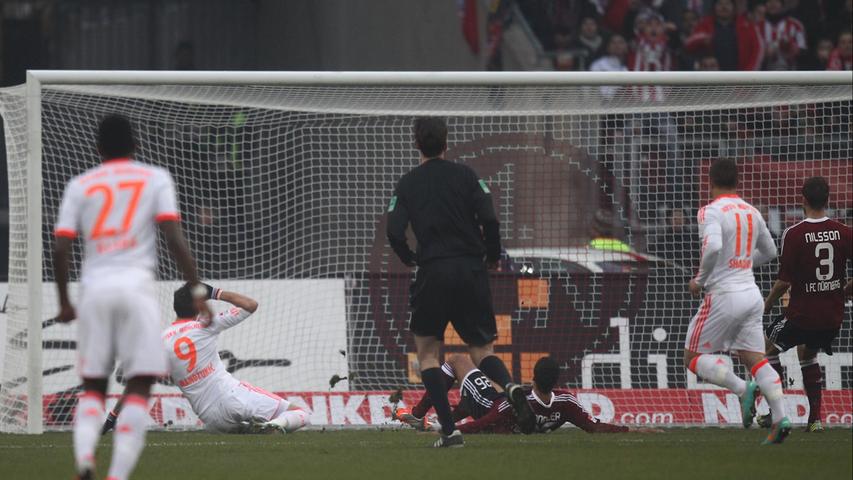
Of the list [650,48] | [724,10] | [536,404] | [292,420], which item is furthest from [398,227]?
[724,10]

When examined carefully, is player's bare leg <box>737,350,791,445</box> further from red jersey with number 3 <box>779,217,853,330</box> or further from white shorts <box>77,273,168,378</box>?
white shorts <box>77,273,168,378</box>

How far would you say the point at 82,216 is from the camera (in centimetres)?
589

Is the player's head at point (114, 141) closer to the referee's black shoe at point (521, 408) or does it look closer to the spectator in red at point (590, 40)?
the referee's black shoe at point (521, 408)

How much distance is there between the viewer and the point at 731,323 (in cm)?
862

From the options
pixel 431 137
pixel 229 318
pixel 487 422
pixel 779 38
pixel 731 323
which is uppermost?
pixel 779 38

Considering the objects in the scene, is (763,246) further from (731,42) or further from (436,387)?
(731,42)

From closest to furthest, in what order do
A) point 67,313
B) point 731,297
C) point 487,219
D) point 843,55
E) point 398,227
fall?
point 67,313
point 487,219
point 398,227
point 731,297
point 843,55

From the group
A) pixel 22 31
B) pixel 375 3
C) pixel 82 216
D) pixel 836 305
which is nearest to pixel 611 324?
pixel 836 305

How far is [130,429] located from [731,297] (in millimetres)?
4351

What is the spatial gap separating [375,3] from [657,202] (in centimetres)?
812

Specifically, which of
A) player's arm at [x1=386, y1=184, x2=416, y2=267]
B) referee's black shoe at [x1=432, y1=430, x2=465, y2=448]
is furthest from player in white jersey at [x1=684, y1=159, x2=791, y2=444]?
player's arm at [x1=386, y1=184, x2=416, y2=267]

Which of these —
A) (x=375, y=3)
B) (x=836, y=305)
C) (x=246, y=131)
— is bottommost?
(x=836, y=305)

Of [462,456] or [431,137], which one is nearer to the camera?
[462,456]

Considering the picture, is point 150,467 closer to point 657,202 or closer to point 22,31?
point 657,202
